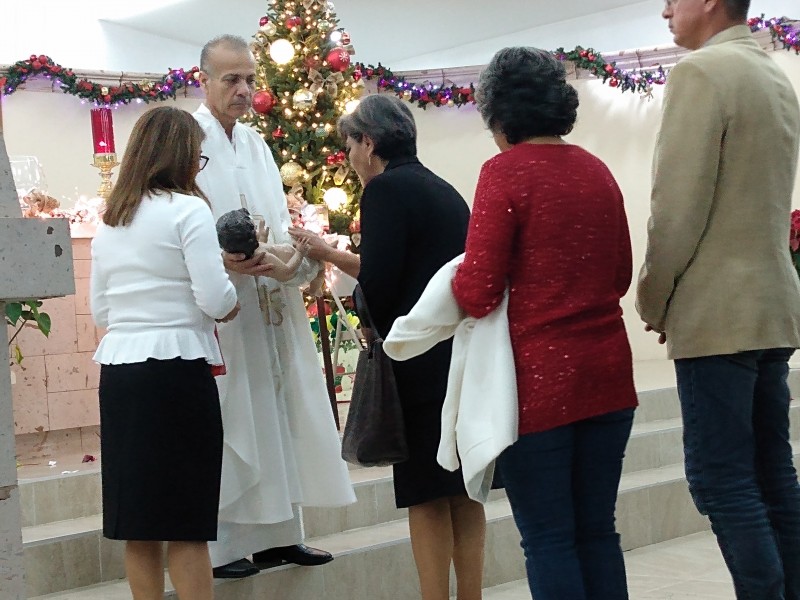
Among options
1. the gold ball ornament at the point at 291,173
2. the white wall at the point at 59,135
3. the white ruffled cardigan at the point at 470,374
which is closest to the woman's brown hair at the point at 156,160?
the white ruffled cardigan at the point at 470,374

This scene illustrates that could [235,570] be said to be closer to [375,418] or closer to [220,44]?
[375,418]

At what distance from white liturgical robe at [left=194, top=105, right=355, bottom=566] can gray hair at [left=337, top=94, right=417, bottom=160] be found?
1.57 ft

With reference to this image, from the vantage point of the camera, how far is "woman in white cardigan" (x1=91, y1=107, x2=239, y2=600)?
102 inches

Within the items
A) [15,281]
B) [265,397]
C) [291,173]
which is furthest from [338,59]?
[15,281]

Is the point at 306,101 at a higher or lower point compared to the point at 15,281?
higher

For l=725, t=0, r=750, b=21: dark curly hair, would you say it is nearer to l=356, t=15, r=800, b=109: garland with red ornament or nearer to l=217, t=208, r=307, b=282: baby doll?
l=217, t=208, r=307, b=282: baby doll

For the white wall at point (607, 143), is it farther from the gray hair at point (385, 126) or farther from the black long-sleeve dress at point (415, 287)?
the black long-sleeve dress at point (415, 287)

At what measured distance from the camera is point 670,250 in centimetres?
233

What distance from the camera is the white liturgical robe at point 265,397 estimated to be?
3.14 m

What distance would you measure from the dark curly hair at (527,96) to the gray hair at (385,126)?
60cm

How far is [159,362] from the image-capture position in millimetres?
2598

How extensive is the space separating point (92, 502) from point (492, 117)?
7.73 ft

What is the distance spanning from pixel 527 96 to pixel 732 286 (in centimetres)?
59

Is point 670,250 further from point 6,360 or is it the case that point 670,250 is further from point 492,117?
point 6,360
